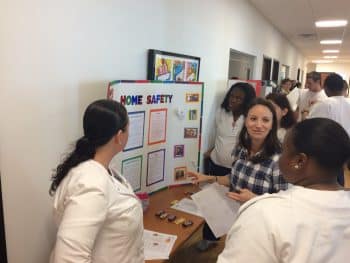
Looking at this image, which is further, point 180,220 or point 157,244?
point 180,220

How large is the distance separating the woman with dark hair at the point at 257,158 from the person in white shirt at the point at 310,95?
3.00 m

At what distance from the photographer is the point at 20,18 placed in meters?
1.39

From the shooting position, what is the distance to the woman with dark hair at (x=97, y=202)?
106cm

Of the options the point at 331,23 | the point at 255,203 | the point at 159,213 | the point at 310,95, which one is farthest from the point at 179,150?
the point at 331,23

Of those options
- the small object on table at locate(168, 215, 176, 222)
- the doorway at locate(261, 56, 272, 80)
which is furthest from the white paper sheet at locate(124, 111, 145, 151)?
the doorway at locate(261, 56, 272, 80)

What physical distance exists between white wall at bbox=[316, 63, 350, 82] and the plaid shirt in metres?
16.2

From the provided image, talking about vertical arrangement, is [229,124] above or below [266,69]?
below

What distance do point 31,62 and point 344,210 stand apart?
1.37m

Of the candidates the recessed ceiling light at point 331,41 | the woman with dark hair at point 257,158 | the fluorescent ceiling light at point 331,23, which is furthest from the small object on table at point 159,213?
the recessed ceiling light at point 331,41

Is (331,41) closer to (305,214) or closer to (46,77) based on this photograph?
(46,77)

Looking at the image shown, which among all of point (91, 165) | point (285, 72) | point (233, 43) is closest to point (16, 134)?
point (91, 165)

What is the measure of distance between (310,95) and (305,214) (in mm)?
5039

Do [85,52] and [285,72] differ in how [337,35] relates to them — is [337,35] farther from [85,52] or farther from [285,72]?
[85,52]

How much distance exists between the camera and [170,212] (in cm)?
221
